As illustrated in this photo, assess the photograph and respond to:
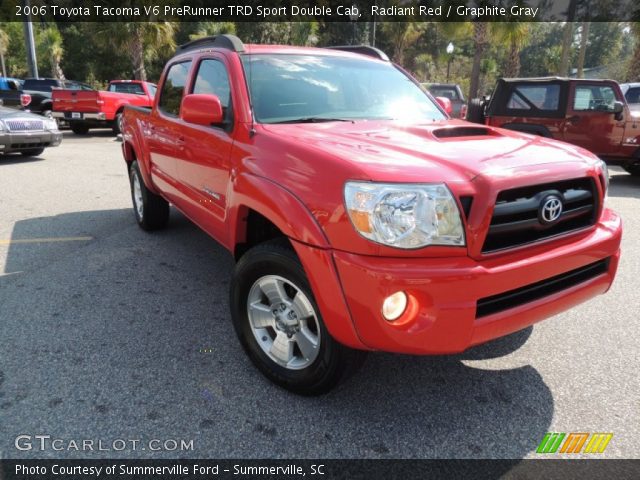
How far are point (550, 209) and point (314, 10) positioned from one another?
32.7m

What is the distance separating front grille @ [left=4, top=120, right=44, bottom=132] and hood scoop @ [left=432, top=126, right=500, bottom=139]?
9.72m

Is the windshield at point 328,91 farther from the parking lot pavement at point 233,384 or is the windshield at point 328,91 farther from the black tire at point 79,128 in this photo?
the black tire at point 79,128

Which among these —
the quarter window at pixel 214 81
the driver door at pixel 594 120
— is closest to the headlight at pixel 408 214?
the quarter window at pixel 214 81

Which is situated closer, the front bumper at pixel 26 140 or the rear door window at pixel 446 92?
the front bumper at pixel 26 140

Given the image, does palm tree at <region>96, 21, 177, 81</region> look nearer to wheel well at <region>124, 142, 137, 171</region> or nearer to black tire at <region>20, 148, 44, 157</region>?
black tire at <region>20, 148, 44, 157</region>

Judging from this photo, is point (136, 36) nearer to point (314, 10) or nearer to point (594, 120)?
point (314, 10)

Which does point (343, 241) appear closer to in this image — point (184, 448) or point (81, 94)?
point (184, 448)

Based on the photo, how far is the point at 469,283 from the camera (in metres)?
2.01

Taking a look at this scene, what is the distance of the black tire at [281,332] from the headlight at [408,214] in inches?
18.4

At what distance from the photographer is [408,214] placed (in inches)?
79.8

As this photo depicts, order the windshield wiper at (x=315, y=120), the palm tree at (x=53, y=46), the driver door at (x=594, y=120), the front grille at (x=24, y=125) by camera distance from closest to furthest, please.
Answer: the windshield wiper at (x=315, y=120) → the driver door at (x=594, y=120) → the front grille at (x=24, y=125) → the palm tree at (x=53, y=46)

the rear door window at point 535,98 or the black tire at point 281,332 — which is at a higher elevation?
the rear door window at point 535,98

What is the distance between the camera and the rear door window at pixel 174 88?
161 inches

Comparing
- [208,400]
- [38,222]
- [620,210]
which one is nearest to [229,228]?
[208,400]
